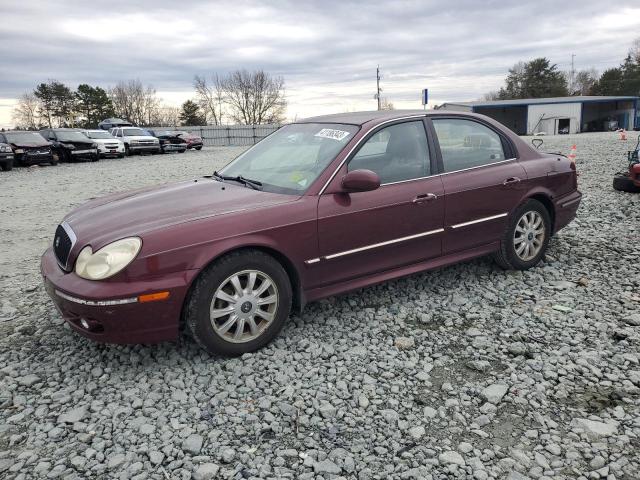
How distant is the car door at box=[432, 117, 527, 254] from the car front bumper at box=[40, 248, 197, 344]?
2.33 m

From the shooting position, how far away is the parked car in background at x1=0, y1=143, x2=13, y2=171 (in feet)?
63.5

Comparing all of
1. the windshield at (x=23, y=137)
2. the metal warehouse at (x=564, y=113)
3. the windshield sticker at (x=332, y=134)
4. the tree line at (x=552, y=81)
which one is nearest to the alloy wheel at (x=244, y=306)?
the windshield sticker at (x=332, y=134)

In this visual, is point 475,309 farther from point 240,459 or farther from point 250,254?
point 240,459

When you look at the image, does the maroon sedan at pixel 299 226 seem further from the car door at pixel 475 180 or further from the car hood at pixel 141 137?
the car hood at pixel 141 137

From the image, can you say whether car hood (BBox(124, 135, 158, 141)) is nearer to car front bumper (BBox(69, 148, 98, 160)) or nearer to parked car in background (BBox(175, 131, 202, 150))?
parked car in background (BBox(175, 131, 202, 150))

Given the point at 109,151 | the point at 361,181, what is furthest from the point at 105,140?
the point at 361,181

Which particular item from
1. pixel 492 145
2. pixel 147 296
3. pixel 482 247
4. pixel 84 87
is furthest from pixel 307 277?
pixel 84 87

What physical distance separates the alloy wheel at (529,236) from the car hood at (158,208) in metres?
2.42

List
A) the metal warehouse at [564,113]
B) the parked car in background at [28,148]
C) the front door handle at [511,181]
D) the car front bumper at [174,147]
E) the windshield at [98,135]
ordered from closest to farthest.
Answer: the front door handle at [511,181]
the parked car in background at [28,148]
the windshield at [98,135]
the car front bumper at [174,147]
the metal warehouse at [564,113]

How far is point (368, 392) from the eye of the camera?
120 inches

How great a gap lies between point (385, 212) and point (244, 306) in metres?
1.33

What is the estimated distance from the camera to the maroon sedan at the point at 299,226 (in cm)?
317

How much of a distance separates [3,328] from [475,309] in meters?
3.91

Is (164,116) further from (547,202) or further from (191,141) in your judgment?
(547,202)
